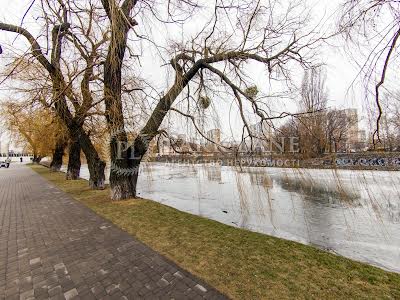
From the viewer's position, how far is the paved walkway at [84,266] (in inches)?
Answer: 103

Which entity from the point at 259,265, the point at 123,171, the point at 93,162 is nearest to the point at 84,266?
the point at 259,265

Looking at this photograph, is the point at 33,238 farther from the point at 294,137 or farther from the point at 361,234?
the point at 361,234

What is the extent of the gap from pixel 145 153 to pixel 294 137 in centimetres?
491

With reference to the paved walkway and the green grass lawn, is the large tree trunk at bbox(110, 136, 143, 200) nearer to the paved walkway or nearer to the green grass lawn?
the paved walkway

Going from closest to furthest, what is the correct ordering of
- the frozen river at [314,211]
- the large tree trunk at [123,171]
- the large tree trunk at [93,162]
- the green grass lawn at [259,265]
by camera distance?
the green grass lawn at [259,265] → the frozen river at [314,211] → the large tree trunk at [123,171] → the large tree trunk at [93,162]

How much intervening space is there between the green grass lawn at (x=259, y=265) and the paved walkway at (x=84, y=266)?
0.28 meters

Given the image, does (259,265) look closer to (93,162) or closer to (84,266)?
(84,266)

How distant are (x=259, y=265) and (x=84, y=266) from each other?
251 centimetres

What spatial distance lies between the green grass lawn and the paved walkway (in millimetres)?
280

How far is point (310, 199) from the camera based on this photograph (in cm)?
817

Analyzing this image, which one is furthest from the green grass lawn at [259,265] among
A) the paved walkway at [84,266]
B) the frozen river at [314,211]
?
the frozen river at [314,211]

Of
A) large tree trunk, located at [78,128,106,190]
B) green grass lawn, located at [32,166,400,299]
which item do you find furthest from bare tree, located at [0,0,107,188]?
green grass lawn, located at [32,166,400,299]

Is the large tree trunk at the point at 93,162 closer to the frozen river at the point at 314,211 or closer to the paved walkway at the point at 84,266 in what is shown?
the frozen river at the point at 314,211

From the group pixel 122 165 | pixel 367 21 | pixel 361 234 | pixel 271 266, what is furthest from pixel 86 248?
pixel 361 234
